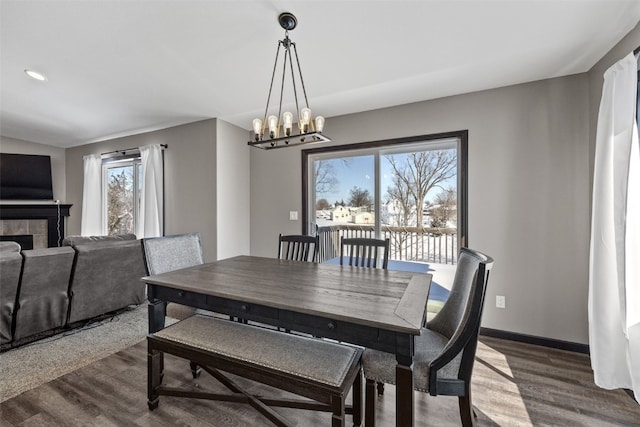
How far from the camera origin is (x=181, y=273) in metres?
1.95

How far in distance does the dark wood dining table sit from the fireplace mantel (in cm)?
484

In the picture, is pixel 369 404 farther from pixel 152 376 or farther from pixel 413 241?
pixel 413 241

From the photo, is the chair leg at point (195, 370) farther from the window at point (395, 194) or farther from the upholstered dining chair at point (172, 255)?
the window at point (395, 194)

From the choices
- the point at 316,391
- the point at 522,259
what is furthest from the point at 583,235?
the point at 316,391

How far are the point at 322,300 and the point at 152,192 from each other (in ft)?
12.3

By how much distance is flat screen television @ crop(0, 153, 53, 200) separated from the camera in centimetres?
455

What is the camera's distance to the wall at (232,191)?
366 centimetres

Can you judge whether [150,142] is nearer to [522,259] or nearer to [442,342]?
[442,342]

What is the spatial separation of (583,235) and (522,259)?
0.50 meters

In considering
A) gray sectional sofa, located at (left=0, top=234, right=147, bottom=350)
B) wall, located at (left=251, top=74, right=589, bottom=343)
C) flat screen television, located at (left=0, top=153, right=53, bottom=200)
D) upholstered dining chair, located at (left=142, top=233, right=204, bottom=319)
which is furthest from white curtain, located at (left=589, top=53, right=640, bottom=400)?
flat screen television, located at (left=0, top=153, right=53, bottom=200)

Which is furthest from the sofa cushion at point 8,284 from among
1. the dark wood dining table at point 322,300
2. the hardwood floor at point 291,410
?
the dark wood dining table at point 322,300

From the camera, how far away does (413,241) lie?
133 inches

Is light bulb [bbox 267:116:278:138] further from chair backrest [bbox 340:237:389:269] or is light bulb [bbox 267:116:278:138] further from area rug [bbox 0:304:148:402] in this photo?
area rug [bbox 0:304:148:402]

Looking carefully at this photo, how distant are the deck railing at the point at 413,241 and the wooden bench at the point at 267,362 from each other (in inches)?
71.3
